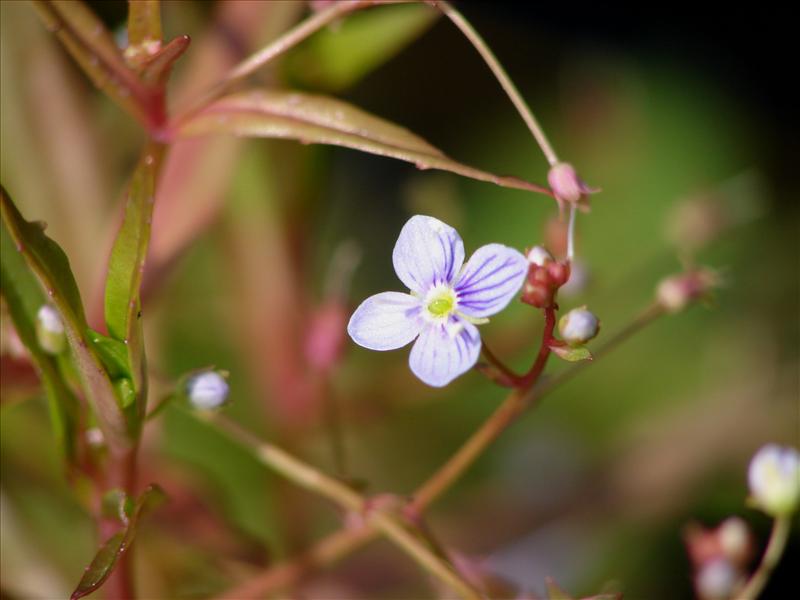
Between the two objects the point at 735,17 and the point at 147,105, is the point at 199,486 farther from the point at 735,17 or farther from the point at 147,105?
the point at 735,17

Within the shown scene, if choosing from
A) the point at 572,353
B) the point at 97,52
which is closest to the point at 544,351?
the point at 572,353

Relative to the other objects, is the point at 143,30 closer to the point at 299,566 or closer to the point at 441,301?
the point at 441,301

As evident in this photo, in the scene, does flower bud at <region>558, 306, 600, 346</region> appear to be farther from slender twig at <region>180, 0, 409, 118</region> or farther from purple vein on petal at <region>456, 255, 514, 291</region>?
slender twig at <region>180, 0, 409, 118</region>

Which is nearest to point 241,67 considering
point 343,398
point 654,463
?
point 343,398

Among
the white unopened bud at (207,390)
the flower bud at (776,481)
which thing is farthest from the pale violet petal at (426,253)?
the flower bud at (776,481)

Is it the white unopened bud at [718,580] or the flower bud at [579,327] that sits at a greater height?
the flower bud at [579,327]

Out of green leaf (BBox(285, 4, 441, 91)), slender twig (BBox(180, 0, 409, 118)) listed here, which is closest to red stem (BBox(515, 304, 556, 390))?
slender twig (BBox(180, 0, 409, 118))

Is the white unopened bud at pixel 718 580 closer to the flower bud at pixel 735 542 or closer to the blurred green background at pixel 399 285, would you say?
the flower bud at pixel 735 542

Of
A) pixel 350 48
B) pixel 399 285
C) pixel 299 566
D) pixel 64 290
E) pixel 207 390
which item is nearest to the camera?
pixel 64 290

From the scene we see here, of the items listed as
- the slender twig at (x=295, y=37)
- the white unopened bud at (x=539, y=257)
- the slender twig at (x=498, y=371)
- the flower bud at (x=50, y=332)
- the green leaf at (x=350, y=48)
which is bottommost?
the flower bud at (x=50, y=332)
